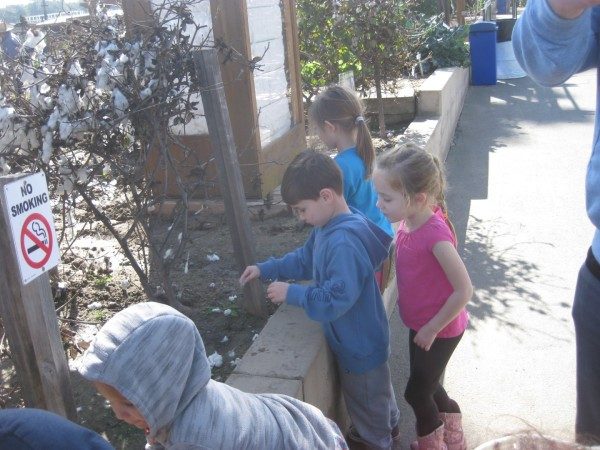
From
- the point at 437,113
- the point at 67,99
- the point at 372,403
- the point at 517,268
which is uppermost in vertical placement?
the point at 67,99

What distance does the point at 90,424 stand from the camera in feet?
9.34

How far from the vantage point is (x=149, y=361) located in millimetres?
1492

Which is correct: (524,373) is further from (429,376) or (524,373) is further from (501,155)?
(501,155)

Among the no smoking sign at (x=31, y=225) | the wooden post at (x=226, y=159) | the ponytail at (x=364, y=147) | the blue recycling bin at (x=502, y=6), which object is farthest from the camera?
the blue recycling bin at (x=502, y=6)

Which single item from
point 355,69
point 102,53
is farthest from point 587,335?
point 355,69

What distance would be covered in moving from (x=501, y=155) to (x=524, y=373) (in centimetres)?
495

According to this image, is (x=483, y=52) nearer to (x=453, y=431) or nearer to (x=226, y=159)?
(x=226, y=159)

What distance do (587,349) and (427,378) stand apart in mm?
890

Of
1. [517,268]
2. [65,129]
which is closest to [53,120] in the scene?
[65,129]

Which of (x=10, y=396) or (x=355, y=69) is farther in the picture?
(x=355, y=69)

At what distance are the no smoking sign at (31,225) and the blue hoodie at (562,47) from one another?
4.69 ft

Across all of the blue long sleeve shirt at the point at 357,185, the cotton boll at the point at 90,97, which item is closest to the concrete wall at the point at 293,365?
the blue long sleeve shirt at the point at 357,185

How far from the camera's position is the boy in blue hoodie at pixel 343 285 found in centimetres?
249

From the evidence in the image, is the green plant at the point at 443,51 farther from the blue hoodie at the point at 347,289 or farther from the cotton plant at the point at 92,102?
the blue hoodie at the point at 347,289
